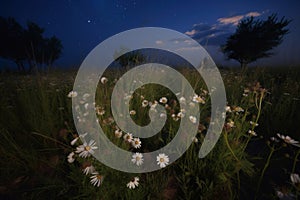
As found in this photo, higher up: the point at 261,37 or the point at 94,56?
the point at 261,37

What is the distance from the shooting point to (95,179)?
39.9 inches

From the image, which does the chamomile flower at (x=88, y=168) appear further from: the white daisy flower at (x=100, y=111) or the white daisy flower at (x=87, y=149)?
the white daisy flower at (x=100, y=111)

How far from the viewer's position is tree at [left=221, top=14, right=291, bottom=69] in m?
16.4

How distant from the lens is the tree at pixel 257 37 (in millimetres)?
16406

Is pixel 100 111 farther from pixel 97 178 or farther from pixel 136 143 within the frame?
pixel 97 178

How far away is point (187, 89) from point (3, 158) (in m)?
2.33

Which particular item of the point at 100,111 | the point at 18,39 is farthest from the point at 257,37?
the point at 18,39

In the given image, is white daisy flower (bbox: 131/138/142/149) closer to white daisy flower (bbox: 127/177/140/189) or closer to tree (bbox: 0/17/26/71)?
white daisy flower (bbox: 127/177/140/189)

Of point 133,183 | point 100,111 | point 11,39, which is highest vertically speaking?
point 11,39

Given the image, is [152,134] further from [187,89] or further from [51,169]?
[187,89]

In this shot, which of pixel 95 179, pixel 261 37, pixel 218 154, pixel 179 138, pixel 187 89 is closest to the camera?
pixel 95 179

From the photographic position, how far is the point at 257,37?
16578 mm

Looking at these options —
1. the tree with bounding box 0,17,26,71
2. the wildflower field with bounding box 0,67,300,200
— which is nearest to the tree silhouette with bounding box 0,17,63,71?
the tree with bounding box 0,17,26,71

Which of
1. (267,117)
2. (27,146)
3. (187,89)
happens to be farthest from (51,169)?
(267,117)
